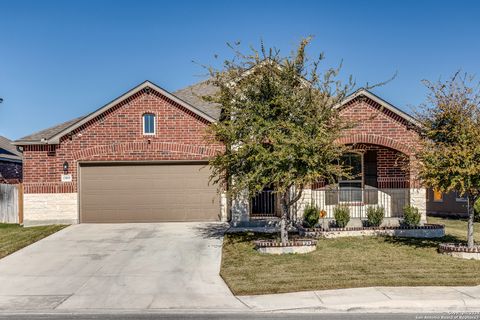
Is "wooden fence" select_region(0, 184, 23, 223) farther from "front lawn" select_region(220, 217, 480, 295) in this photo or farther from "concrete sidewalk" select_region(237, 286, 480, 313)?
"concrete sidewalk" select_region(237, 286, 480, 313)

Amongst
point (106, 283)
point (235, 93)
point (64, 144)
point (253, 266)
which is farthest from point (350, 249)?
point (64, 144)

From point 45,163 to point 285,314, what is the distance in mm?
12922

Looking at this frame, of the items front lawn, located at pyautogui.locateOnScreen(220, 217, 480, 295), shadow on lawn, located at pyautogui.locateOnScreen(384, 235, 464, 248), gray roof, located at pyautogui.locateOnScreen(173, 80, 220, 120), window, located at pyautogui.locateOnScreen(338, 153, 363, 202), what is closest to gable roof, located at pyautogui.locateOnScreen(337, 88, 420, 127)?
window, located at pyautogui.locateOnScreen(338, 153, 363, 202)

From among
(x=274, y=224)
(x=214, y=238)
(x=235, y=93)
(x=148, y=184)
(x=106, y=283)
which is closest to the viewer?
(x=106, y=283)

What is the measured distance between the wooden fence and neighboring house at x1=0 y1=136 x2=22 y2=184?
8.09 m

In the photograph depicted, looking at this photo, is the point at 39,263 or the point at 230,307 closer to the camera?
the point at 230,307

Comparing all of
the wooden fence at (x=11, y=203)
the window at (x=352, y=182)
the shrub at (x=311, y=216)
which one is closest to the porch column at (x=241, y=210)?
the shrub at (x=311, y=216)

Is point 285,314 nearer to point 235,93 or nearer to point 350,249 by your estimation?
point 350,249

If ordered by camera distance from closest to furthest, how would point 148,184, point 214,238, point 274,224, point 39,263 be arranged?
point 39,263 < point 214,238 < point 274,224 < point 148,184

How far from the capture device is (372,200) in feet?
57.0

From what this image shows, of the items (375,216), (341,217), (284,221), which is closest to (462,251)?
(375,216)

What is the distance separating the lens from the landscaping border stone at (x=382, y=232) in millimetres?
14703

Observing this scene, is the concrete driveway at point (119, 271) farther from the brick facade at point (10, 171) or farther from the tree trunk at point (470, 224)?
the brick facade at point (10, 171)

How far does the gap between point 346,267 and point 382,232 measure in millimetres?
4839
